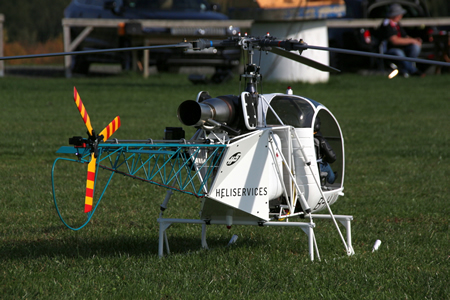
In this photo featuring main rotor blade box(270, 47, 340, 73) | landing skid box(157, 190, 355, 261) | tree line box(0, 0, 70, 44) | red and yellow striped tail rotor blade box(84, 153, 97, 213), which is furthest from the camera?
tree line box(0, 0, 70, 44)

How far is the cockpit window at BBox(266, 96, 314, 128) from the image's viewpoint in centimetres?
562

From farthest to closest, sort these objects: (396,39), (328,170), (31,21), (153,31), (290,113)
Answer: (31,21)
(396,39)
(153,31)
(328,170)
(290,113)

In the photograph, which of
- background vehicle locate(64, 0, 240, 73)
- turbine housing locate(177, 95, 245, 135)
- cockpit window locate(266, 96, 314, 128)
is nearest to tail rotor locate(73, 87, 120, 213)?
turbine housing locate(177, 95, 245, 135)

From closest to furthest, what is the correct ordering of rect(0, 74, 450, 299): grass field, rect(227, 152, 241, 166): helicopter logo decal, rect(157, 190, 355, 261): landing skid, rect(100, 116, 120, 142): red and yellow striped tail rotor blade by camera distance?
rect(100, 116, 120, 142): red and yellow striped tail rotor blade, rect(0, 74, 450, 299): grass field, rect(227, 152, 241, 166): helicopter logo decal, rect(157, 190, 355, 261): landing skid

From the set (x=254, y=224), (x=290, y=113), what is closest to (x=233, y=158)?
(x=254, y=224)

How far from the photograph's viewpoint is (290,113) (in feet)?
18.5

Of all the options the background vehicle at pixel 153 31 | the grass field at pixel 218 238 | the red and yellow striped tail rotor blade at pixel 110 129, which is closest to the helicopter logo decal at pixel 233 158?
the grass field at pixel 218 238

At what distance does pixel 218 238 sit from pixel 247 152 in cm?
154

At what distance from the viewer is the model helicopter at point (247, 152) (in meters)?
4.88

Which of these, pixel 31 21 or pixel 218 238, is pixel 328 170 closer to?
pixel 218 238

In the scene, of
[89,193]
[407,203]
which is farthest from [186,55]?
[89,193]

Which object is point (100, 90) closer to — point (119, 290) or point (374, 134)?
point (374, 134)

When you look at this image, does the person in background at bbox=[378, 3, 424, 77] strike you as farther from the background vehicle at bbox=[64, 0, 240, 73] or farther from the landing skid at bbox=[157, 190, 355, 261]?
the landing skid at bbox=[157, 190, 355, 261]

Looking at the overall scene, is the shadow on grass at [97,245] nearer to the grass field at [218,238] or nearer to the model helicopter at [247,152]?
the grass field at [218,238]
